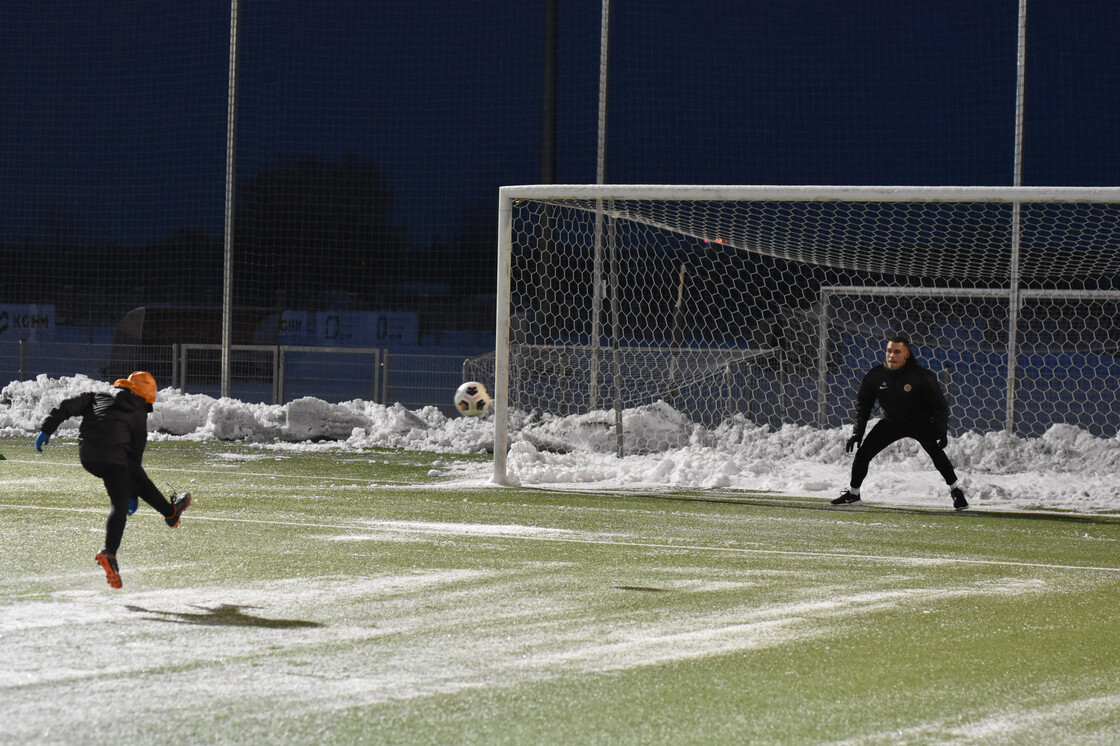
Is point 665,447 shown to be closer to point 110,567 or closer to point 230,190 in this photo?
point 230,190

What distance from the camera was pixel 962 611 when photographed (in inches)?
201

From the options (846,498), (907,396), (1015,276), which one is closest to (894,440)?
(907,396)

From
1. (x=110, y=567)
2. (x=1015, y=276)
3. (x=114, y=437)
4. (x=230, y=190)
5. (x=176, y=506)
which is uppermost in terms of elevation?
(x=230, y=190)

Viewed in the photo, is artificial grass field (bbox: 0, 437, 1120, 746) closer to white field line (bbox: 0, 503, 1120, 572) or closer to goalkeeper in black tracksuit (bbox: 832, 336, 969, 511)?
white field line (bbox: 0, 503, 1120, 572)

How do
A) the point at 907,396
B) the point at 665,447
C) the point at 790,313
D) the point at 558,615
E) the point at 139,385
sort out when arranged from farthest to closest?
1. the point at 790,313
2. the point at 665,447
3. the point at 907,396
4. the point at 139,385
5. the point at 558,615

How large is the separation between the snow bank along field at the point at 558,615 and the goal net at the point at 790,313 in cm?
250

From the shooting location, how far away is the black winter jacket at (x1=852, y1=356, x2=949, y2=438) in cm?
927

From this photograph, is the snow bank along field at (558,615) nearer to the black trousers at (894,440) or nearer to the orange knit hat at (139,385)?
the black trousers at (894,440)

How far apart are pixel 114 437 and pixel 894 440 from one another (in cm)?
607

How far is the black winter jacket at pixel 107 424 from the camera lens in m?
5.28

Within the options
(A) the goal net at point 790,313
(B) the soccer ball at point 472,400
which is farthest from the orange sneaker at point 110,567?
(A) the goal net at point 790,313

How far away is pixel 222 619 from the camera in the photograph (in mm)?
4598

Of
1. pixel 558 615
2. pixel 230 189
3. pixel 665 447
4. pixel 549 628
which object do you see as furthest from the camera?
pixel 230 189

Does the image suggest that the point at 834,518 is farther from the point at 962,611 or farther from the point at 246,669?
the point at 246,669
